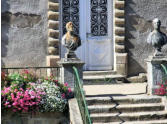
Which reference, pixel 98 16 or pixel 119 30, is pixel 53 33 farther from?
pixel 119 30

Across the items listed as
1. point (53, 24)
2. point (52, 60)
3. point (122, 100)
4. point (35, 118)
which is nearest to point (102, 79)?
point (52, 60)

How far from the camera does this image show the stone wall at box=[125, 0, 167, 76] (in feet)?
33.8

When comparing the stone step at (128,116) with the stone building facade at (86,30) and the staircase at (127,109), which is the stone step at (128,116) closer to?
the staircase at (127,109)

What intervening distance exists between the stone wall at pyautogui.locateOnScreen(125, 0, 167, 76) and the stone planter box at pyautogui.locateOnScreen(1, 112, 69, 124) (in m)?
3.74

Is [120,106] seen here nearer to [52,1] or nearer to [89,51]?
[89,51]

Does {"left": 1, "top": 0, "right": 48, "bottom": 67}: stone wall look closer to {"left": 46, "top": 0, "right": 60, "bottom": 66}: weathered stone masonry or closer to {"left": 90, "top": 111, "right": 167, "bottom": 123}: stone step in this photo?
{"left": 46, "top": 0, "right": 60, "bottom": 66}: weathered stone masonry

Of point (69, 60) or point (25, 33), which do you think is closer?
point (69, 60)

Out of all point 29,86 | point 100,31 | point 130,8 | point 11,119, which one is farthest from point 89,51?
point 11,119

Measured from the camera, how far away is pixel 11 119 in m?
7.00

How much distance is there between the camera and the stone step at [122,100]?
281 inches

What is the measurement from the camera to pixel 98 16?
33.9 ft

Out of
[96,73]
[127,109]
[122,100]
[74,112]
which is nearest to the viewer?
[74,112]

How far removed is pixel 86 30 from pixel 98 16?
0.58 meters

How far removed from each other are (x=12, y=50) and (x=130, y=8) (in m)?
3.86
